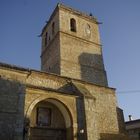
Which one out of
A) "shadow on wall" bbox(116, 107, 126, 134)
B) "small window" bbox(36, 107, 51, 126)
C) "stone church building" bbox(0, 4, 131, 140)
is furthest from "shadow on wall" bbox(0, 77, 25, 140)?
Result: "shadow on wall" bbox(116, 107, 126, 134)

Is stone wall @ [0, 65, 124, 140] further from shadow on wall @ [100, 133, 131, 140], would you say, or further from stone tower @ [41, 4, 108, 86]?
stone tower @ [41, 4, 108, 86]

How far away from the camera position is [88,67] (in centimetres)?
1869

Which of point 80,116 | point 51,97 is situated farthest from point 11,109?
point 80,116

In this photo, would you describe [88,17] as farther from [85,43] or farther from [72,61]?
[72,61]

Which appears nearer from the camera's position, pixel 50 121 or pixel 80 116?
pixel 80 116

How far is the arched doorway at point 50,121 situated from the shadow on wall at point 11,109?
4.75 feet

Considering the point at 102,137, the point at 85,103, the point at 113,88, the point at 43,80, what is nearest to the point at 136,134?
the point at 113,88

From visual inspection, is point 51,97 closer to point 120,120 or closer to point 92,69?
point 120,120

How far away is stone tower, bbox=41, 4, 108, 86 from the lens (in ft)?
58.5

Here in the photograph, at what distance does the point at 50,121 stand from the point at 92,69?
751 centimetres

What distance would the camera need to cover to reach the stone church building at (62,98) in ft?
35.9

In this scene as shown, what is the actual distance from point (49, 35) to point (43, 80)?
28.1 feet

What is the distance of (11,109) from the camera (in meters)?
10.7

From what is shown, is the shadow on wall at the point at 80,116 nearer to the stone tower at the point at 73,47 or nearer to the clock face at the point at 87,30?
the stone tower at the point at 73,47
